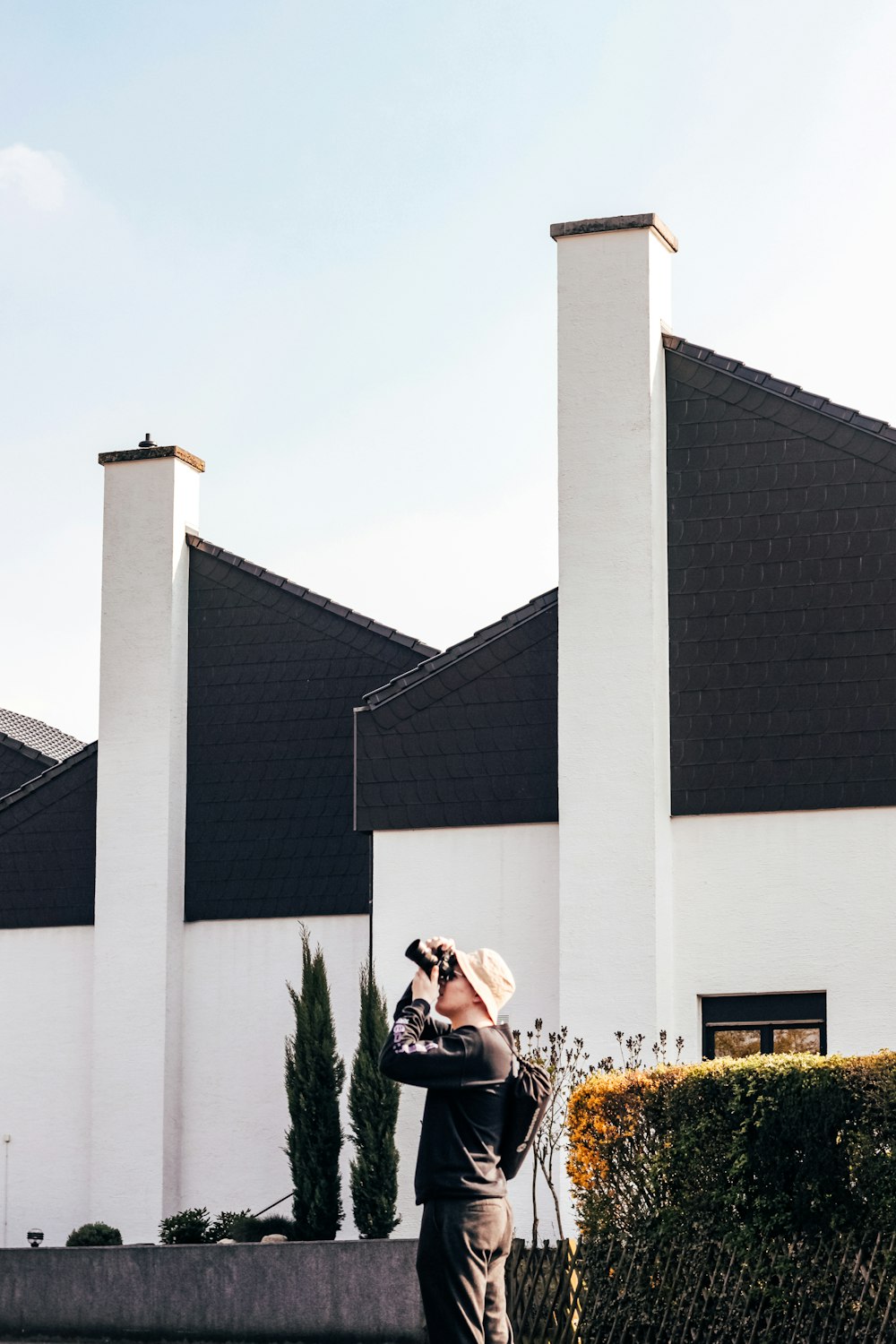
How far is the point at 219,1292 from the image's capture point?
15344 millimetres

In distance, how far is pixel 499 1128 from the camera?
24.3 feet

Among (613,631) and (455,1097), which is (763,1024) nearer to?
(613,631)

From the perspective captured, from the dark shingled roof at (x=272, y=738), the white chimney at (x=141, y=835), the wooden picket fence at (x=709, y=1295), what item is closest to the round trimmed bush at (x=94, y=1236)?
the white chimney at (x=141, y=835)

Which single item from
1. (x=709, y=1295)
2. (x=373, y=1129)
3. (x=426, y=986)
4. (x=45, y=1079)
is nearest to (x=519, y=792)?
(x=373, y=1129)

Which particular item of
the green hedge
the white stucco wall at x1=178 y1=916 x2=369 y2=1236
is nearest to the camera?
the green hedge

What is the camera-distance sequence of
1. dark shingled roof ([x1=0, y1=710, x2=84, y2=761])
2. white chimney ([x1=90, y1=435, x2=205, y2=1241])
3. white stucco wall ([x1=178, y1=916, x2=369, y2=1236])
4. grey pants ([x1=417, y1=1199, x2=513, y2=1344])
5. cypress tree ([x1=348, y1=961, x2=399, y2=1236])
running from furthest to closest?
1. dark shingled roof ([x1=0, y1=710, x2=84, y2=761])
2. white chimney ([x1=90, y1=435, x2=205, y2=1241])
3. white stucco wall ([x1=178, y1=916, x2=369, y2=1236])
4. cypress tree ([x1=348, y1=961, x2=399, y2=1236])
5. grey pants ([x1=417, y1=1199, x2=513, y2=1344])

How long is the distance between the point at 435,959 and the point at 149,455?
15.1 m

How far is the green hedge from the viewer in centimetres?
1052

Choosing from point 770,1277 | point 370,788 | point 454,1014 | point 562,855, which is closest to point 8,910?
point 370,788

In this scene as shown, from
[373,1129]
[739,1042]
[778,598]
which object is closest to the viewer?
[739,1042]

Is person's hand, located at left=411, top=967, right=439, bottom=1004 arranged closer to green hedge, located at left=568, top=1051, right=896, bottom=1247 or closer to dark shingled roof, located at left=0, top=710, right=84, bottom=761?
green hedge, located at left=568, top=1051, right=896, bottom=1247

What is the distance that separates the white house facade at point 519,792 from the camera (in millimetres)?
17281

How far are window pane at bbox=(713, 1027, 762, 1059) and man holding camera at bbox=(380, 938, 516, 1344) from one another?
1009cm

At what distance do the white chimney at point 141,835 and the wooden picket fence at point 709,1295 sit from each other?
927 centimetres
